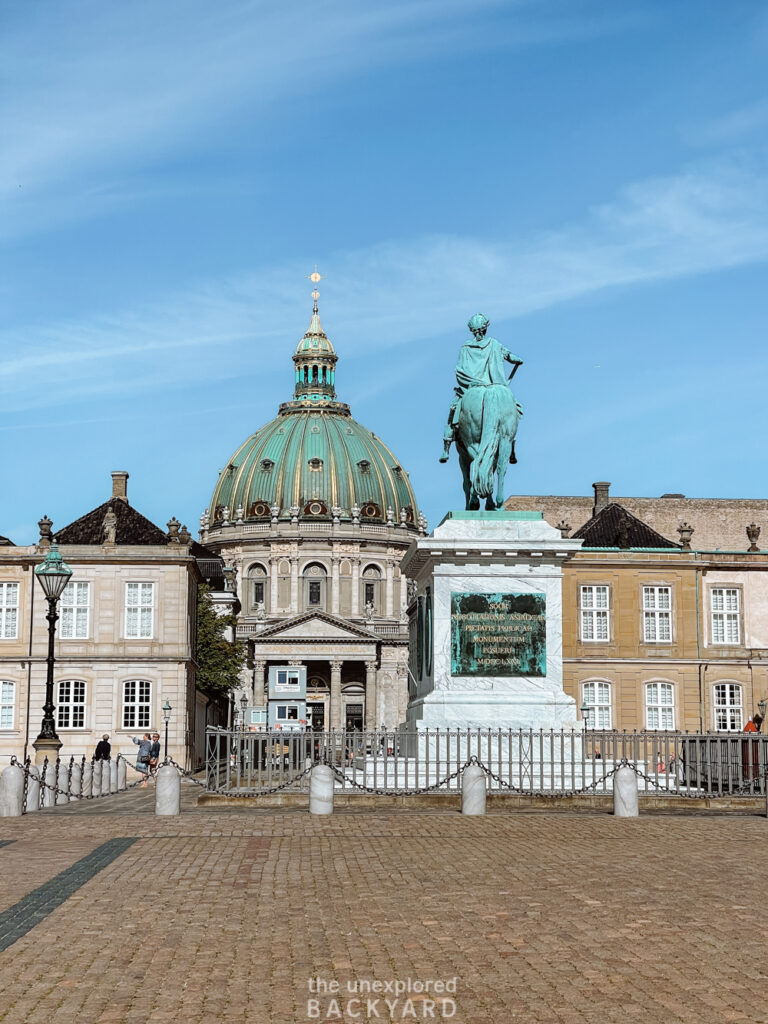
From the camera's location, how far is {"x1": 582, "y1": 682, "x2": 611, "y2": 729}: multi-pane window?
56.3 meters

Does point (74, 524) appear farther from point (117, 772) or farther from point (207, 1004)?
point (207, 1004)

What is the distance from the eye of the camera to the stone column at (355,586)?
13875 cm

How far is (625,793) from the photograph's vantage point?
20938mm

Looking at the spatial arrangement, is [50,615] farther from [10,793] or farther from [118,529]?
[118,529]

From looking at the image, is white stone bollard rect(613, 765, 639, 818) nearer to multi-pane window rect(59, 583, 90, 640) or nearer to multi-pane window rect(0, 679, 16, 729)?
multi-pane window rect(59, 583, 90, 640)

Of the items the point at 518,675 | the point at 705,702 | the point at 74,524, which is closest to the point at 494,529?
the point at 518,675

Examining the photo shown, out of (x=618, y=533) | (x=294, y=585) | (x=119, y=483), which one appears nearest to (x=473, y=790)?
(x=618, y=533)

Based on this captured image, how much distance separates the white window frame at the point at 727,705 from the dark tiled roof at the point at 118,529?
74.9ft

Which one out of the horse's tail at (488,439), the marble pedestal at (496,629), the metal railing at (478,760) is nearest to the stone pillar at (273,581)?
the metal railing at (478,760)

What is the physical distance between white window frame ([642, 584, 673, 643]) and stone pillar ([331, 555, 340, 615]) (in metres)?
82.2

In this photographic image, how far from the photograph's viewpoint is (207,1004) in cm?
839

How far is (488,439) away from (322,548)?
118 m

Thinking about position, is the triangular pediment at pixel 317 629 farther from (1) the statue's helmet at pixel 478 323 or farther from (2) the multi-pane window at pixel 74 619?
(1) the statue's helmet at pixel 478 323

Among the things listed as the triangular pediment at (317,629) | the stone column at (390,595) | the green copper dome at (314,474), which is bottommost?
the triangular pediment at (317,629)
